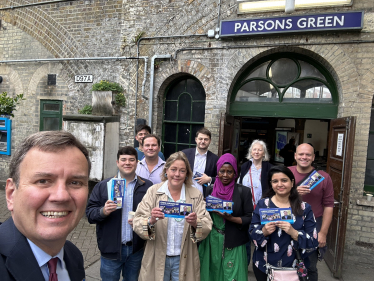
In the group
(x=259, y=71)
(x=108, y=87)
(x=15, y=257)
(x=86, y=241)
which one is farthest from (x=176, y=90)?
(x=15, y=257)

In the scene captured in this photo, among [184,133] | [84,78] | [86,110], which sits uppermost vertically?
[84,78]

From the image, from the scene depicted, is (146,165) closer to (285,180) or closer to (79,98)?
(285,180)

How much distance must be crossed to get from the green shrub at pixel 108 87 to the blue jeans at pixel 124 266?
4.83 m

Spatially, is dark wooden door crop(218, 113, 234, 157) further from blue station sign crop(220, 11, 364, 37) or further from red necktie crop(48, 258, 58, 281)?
red necktie crop(48, 258, 58, 281)

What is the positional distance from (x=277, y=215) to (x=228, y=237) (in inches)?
30.7

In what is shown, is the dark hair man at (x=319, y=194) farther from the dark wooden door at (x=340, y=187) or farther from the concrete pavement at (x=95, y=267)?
the concrete pavement at (x=95, y=267)

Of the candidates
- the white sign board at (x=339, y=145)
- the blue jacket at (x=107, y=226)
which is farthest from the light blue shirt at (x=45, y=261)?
the white sign board at (x=339, y=145)

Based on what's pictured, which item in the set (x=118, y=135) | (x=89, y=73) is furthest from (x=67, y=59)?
(x=118, y=135)

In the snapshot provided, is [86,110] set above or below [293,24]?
below

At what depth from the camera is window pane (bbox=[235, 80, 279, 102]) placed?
6094mm

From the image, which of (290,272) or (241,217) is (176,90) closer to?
(241,217)

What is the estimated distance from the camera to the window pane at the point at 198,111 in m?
6.62

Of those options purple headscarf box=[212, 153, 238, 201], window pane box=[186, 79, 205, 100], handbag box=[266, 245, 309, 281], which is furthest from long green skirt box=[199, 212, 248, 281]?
window pane box=[186, 79, 205, 100]

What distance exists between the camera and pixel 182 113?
6871mm
